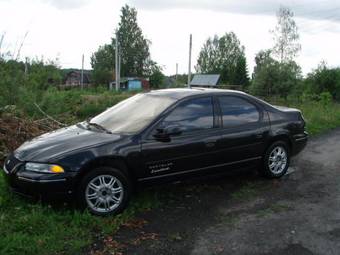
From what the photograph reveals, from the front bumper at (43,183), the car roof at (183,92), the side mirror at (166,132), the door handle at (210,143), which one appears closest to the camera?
the front bumper at (43,183)

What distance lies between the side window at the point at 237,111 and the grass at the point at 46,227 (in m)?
1.91

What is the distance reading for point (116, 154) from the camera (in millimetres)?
5141

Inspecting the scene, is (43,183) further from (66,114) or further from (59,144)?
(66,114)

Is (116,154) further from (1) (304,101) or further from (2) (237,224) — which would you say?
(1) (304,101)

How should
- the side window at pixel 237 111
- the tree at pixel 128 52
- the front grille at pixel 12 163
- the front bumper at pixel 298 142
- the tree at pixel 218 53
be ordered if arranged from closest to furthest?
1. the front grille at pixel 12 163
2. the side window at pixel 237 111
3. the front bumper at pixel 298 142
4. the tree at pixel 128 52
5. the tree at pixel 218 53

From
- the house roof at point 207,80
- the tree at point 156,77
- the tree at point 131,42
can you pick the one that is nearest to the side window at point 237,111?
the house roof at point 207,80

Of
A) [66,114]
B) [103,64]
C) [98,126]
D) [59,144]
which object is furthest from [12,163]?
[103,64]

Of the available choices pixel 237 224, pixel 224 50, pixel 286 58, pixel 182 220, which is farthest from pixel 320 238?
pixel 224 50

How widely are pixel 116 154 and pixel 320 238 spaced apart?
249cm

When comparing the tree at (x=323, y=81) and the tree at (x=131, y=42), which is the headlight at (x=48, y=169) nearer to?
the tree at (x=323, y=81)

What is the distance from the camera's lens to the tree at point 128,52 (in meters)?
70.1

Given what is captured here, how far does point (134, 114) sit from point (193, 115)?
0.82 m

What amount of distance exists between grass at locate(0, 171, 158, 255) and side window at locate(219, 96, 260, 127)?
1906 millimetres

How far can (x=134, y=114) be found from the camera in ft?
19.4
